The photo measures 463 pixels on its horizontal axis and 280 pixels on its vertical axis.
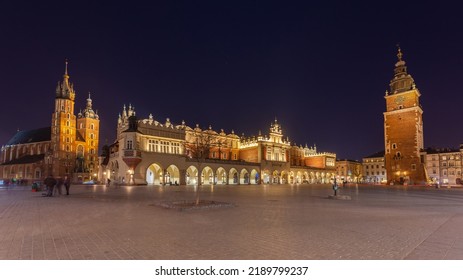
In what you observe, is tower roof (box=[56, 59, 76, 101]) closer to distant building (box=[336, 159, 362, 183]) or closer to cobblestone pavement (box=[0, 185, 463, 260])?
cobblestone pavement (box=[0, 185, 463, 260])

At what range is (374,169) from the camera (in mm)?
117812

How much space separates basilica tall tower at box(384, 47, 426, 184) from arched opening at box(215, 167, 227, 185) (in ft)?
120

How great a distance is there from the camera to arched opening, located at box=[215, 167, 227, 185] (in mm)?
65269

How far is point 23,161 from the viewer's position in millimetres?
84000

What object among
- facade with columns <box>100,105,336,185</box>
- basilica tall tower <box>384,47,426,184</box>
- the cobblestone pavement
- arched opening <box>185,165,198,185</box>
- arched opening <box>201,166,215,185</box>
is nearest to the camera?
the cobblestone pavement

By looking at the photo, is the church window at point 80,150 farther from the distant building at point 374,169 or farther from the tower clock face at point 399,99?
the distant building at point 374,169

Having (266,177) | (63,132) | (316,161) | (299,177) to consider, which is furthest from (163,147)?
(316,161)

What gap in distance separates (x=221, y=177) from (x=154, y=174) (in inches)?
631

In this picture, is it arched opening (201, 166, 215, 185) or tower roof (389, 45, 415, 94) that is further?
tower roof (389, 45, 415, 94)

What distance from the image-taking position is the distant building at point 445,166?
279 ft

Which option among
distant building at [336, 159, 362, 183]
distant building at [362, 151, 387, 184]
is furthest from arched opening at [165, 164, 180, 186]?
distant building at [362, 151, 387, 184]
